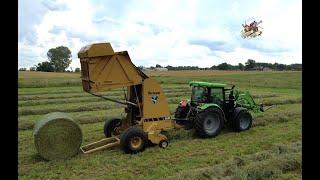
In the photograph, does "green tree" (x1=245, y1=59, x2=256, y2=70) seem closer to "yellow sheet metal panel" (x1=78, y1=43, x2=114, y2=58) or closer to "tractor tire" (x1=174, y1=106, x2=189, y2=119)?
"tractor tire" (x1=174, y1=106, x2=189, y2=119)

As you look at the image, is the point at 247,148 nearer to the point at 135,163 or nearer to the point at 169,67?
the point at 135,163

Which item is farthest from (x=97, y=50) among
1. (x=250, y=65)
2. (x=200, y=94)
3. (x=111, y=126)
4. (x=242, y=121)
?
(x=250, y=65)

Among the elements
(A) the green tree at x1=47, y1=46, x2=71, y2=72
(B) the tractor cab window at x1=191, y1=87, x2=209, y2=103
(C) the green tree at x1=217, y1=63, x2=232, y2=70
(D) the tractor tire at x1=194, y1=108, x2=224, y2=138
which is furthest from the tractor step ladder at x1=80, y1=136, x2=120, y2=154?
(A) the green tree at x1=47, y1=46, x2=71, y2=72

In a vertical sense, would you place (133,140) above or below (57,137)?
below

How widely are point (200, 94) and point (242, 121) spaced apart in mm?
1620

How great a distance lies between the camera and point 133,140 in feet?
32.1

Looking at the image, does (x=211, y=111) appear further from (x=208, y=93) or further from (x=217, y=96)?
(x=217, y=96)

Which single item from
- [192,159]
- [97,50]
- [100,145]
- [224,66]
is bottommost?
[192,159]

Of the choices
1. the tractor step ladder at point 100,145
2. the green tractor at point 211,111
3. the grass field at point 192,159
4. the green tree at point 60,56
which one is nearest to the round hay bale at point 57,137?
the grass field at point 192,159

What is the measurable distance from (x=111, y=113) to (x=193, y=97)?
5.73 metres

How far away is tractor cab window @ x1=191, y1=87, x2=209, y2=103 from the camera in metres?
12.1

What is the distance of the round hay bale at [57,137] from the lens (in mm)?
8930

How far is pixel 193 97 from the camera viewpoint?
12312mm
